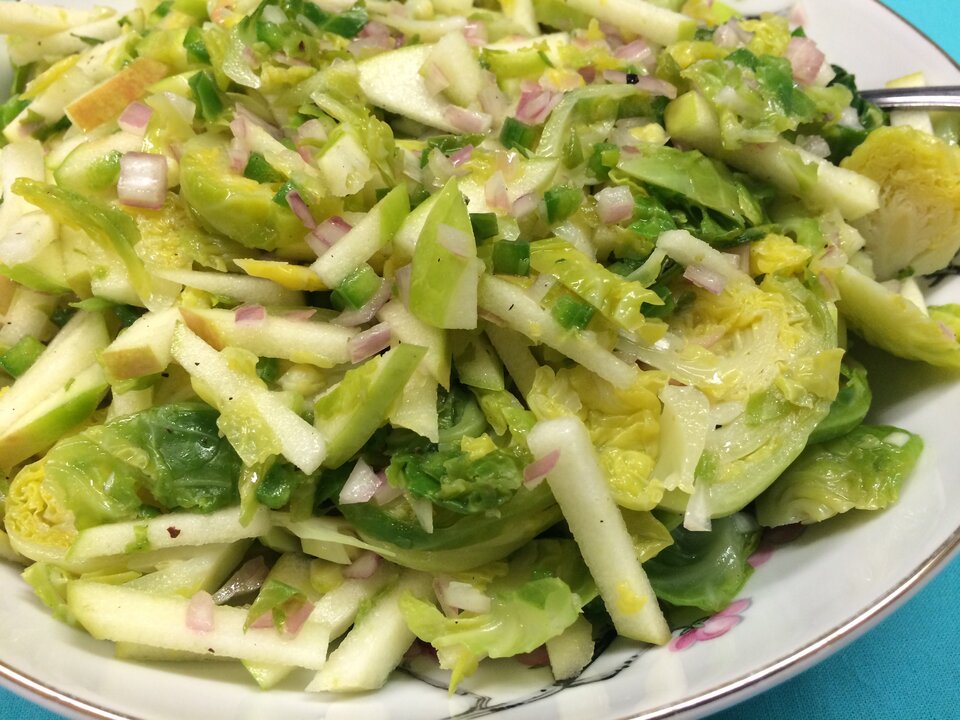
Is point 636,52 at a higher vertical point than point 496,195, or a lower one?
higher

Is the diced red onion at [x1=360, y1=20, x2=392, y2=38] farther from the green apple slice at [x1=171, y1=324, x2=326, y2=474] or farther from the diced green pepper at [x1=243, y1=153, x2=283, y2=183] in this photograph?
the green apple slice at [x1=171, y1=324, x2=326, y2=474]

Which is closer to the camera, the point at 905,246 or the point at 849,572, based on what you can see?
the point at 849,572

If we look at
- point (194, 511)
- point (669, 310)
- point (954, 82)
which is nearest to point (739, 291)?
point (669, 310)

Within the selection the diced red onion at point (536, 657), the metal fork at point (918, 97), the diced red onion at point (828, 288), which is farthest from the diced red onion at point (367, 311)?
the metal fork at point (918, 97)

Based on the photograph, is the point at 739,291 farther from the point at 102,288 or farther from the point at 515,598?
the point at 102,288

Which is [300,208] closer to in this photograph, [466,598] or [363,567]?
[363,567]

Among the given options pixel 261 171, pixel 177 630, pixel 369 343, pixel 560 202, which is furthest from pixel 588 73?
pixel 177 630

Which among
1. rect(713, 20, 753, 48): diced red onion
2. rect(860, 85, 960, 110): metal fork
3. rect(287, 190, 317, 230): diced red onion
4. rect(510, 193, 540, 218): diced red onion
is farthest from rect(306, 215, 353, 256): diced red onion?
rect(860, 85, 960, 110): metal fork
